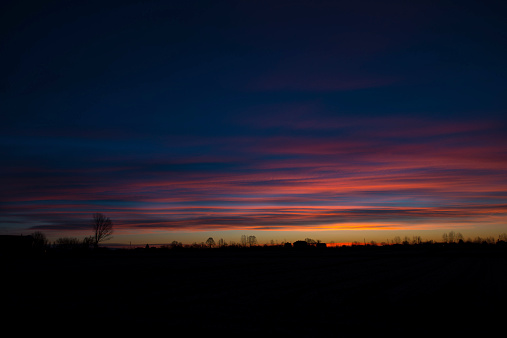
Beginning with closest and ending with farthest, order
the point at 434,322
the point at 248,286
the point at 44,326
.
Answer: the point at 44,326
the point at 434,322
the point at 248,286

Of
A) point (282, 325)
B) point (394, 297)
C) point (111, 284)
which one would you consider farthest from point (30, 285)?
point (394, 297)

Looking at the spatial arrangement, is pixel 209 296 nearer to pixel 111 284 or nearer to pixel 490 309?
pixel 111 284

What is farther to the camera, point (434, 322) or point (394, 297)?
point (394, 297)

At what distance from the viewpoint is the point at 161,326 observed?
1012 centimetres

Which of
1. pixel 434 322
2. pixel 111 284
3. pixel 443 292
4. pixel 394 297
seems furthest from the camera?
pixel 111 284

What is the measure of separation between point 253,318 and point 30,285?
49.7 feet

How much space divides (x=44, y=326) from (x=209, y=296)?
6801 mm

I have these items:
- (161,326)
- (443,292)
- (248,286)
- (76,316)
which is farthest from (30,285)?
(443,292)

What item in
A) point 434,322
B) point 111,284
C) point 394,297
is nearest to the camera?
point 434,322

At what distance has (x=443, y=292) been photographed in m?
17.2

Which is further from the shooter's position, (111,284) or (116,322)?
(111,284)

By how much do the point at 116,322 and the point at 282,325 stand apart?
5.01 metres

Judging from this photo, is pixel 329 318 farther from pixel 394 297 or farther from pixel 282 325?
pixel 394 297

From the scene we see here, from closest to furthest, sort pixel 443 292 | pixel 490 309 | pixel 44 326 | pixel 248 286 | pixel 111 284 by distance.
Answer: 1. pixel 44 326
2. pixel 490 309
3. pixel 443 292
4. pixel 248 286
5. pixel 111 284
